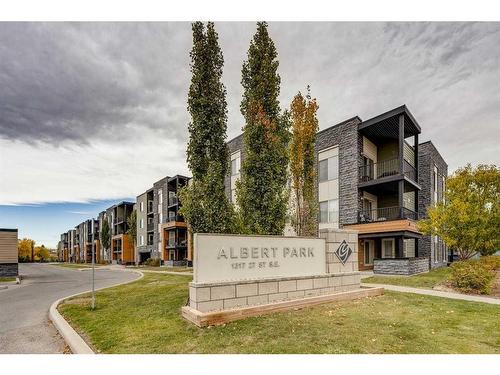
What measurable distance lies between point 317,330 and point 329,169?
18.5 m

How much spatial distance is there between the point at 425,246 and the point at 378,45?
18.3 meters

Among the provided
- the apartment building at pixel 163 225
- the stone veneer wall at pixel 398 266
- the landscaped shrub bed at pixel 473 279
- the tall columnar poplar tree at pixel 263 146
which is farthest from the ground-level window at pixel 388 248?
the apartment building at pixel 163 225

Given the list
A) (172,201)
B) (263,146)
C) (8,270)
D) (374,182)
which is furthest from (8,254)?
(374,182)

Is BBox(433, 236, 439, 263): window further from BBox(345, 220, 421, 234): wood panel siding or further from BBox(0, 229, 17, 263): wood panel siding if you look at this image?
BBox(0, 229, 17, 263): wood panel siding

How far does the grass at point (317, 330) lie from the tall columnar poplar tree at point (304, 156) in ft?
32.4

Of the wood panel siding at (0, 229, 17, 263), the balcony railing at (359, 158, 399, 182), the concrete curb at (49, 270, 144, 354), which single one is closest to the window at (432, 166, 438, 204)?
the balcony railing at (359, 158, 399, 182)

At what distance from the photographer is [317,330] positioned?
21.8 feet

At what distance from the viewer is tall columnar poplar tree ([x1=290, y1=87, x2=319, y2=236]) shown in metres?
19.4

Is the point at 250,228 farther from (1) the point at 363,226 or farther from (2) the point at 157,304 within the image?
(1) the point at 363,226

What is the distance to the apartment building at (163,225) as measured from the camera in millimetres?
39156

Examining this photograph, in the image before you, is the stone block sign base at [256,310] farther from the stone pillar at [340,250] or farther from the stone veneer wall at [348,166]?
the stone veneer wall at [348,166]

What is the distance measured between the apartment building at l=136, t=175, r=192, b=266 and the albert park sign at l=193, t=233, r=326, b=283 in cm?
2699

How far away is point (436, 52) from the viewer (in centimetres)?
1197

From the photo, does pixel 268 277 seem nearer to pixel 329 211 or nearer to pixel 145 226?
pixel 329 211
